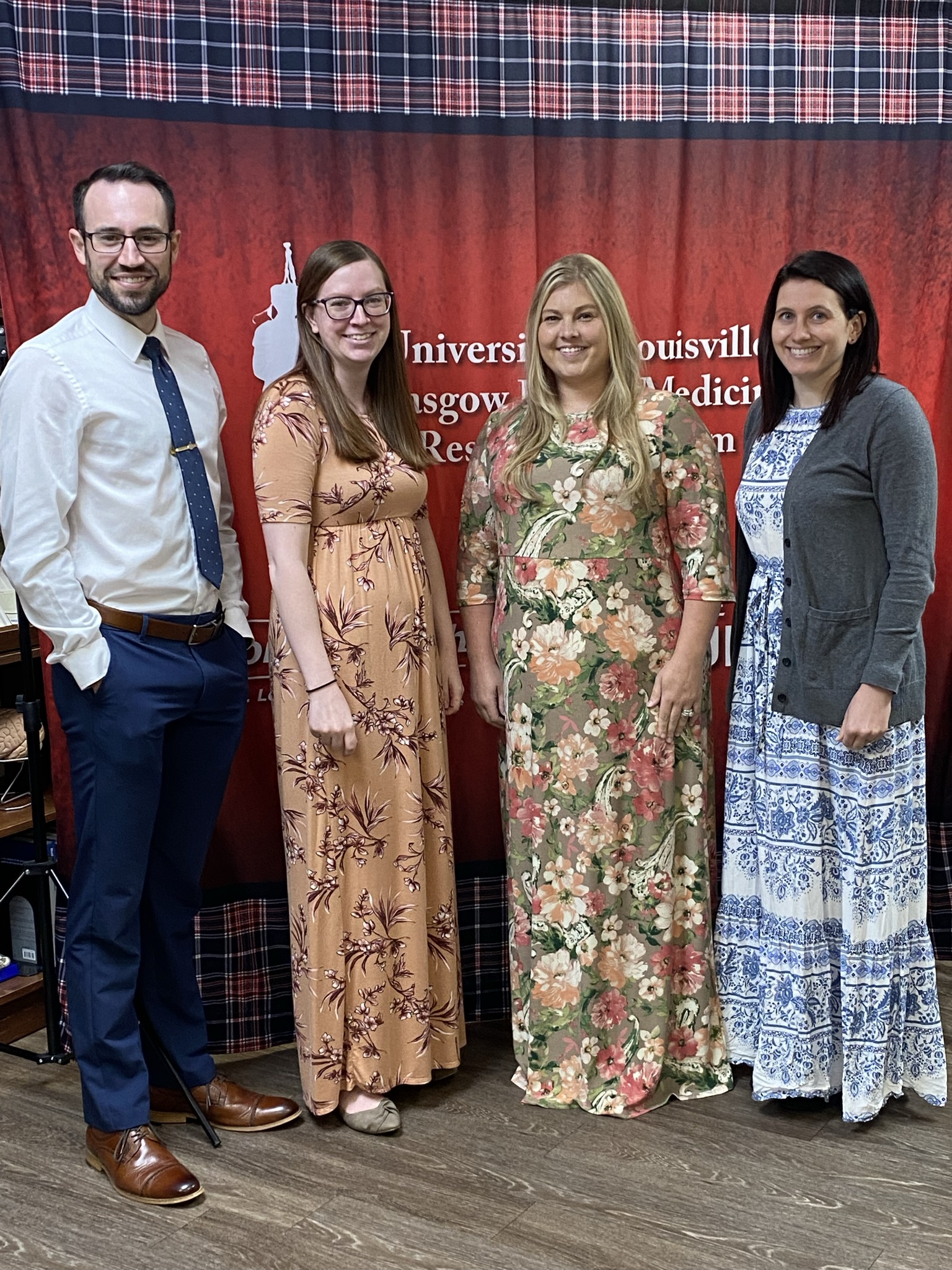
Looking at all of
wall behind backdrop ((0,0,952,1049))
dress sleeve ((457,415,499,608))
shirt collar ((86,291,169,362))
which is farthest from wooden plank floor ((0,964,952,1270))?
shirt collar ((86,291,169,362))

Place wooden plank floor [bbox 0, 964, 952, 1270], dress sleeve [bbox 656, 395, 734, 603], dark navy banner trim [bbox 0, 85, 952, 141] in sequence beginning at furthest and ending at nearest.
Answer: dark navy banner trim [bbox 0, 85, 952, 141] < dress sleeve [bbox 656, 395, 734, 603] < wooden plank floor [bbox 0, 964, 952, 1270]

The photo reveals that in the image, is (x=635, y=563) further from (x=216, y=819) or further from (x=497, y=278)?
(x=216, y=819)

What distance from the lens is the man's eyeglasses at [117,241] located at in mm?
2459

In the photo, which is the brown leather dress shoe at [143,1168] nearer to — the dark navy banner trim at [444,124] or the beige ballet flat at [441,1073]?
the beige ballet flat at [441,1073]

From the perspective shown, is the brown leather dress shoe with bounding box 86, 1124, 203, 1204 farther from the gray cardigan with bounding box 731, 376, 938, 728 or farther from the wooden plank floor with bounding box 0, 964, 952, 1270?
the gray cardigan with bounding box 731, 376, 938, 728

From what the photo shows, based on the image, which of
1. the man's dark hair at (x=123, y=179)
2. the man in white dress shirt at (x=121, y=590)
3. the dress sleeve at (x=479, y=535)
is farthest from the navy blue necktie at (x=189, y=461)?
the dress sleeve at (x=479, y=535)

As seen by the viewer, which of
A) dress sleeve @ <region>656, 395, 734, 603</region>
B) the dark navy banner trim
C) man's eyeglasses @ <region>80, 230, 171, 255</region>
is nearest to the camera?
man's eyeglasses @ <region>80, 230, 171, 255</region>

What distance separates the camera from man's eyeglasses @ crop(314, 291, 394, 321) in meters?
2.61

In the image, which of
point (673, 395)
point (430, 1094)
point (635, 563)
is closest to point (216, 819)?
point (430, 1094)

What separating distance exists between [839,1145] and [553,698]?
42.2 inches

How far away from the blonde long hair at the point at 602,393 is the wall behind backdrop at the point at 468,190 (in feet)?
1.31

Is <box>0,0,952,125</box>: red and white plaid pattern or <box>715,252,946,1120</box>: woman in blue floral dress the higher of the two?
<box>0,0,952,125</box>: red and white plaid pattern

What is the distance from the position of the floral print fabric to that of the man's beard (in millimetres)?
777

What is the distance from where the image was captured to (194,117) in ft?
9.60
